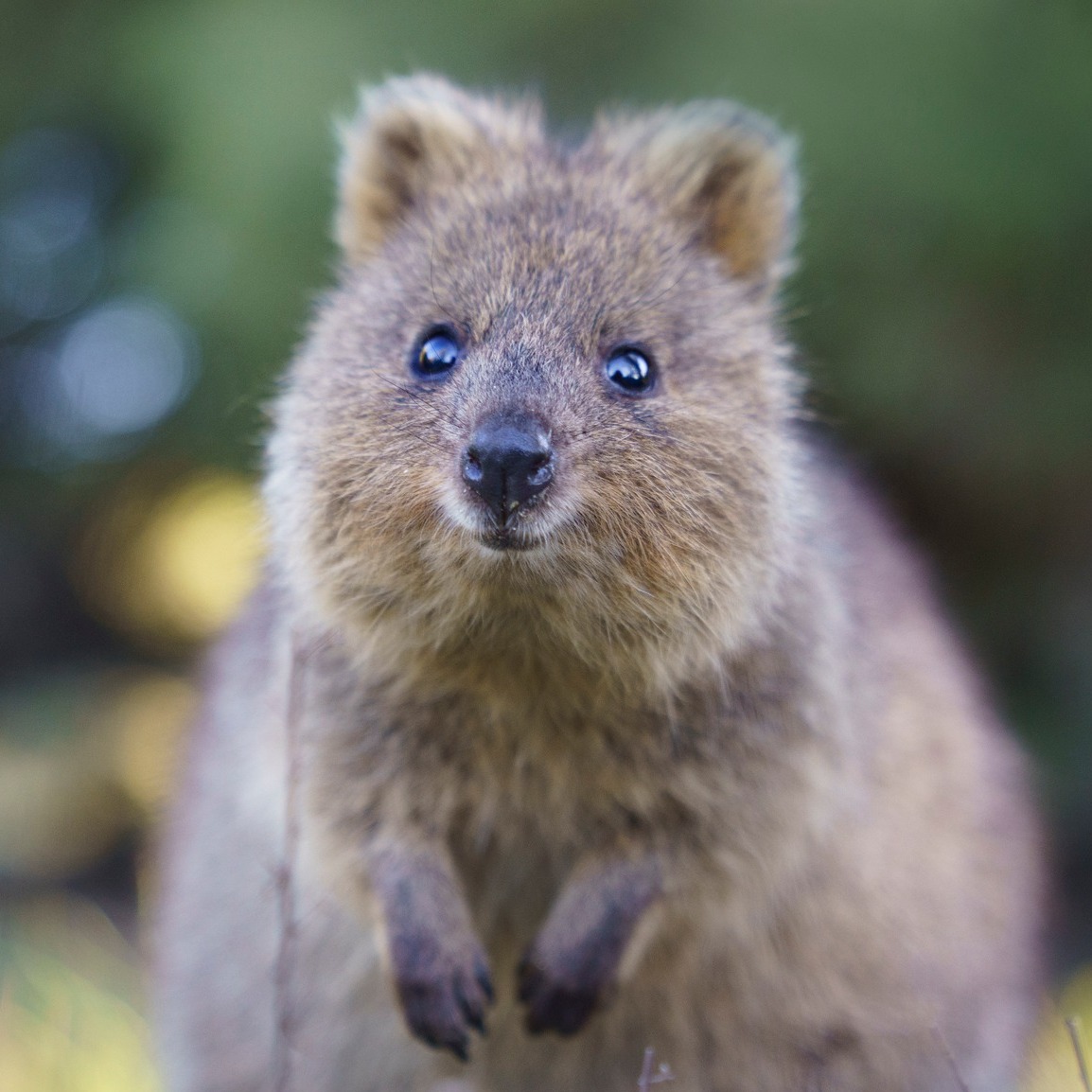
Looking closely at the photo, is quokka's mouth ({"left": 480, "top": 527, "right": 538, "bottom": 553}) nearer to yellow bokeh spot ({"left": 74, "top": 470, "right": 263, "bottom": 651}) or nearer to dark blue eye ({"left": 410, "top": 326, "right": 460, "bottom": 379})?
dark blue eye ({"left": 410, "top": 326, "right": 460, "bottom": 379})

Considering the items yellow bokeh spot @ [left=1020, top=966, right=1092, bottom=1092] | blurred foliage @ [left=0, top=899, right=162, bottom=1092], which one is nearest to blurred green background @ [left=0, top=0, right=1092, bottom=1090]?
blurred foliage @ [left=0, top=899, right=162, bottom=1092]

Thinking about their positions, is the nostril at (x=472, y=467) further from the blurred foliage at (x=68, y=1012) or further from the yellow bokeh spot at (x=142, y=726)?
the yellow bokeh spot at (x=142, y=726)

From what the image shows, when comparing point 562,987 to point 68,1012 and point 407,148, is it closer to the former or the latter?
point 407,148

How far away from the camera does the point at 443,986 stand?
12.4 ft

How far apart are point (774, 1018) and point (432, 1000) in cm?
126

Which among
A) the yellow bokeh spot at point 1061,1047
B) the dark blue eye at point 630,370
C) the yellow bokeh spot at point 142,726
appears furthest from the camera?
the yellow bokeh spot at point 142,726

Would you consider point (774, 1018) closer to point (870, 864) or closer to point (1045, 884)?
point (870, 864)

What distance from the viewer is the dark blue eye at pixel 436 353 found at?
369 cm

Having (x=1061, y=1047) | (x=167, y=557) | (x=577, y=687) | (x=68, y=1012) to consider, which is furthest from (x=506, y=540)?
(x=167, y=557)

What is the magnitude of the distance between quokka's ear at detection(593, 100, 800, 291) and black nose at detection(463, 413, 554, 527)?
5.31 feet

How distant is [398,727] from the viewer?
3.92 m

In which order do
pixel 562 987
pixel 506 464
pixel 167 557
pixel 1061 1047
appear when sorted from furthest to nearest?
pixel 167 557 → pixel 1061 1047 → pixel 562 987 → pixel 506 464

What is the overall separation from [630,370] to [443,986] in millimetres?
1845

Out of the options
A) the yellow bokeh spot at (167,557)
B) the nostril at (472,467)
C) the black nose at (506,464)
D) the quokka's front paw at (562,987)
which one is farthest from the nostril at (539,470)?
the yellow bokeh spot at (167,557)
